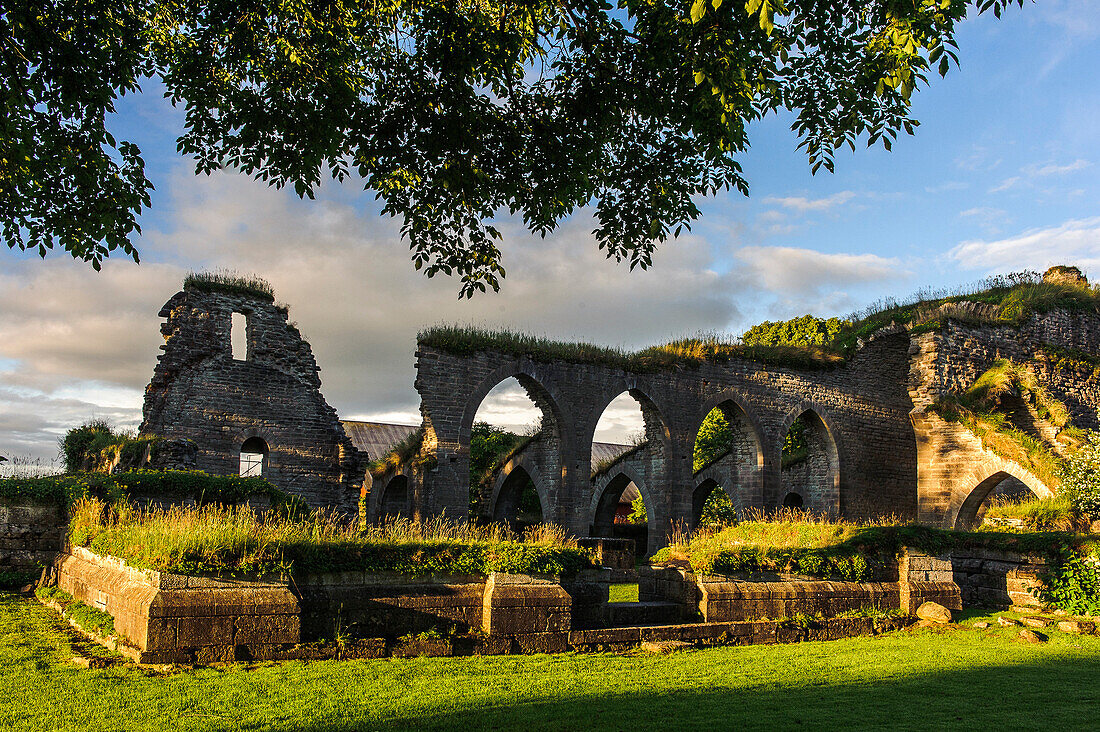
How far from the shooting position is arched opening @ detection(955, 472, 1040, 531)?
863 inches

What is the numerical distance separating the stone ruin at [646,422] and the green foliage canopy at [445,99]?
34.5 ft

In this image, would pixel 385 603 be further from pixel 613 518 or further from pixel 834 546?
pixel 613 518

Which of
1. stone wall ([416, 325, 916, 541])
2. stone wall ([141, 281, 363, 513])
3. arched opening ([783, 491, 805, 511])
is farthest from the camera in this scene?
arched opening ([783, 491, 805, 511])

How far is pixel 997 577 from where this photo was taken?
1191 centimetres

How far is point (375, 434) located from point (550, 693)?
41.6 metres

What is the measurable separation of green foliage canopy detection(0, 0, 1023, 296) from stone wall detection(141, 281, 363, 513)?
10.9 meters

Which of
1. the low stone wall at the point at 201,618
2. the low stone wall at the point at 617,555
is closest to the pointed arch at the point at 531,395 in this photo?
the low stone wall at the point at 617,555

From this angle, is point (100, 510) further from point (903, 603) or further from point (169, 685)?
point (903, 603)

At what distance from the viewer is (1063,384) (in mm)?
24297

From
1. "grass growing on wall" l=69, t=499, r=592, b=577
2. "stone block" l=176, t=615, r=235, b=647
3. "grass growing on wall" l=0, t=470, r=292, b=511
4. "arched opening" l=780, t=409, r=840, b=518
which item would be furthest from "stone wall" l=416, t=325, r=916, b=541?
"stone block" l=176, t=615, r=235, b=647

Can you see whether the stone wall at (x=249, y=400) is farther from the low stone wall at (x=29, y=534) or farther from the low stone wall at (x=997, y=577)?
the low stone wall at (x=997, y=577)

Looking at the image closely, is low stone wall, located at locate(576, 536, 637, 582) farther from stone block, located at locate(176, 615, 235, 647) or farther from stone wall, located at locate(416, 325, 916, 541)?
stone wall, located at locate(416, 325, 916, 541)

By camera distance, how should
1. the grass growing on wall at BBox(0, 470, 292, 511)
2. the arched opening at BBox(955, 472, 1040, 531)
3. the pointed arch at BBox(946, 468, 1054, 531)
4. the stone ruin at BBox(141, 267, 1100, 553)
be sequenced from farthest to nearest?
the arched opening at BBox(955, 472, 1040, 531) → the pointed arch at BBox(946, 468, 1054, 531) → the stone ruin at BBox(141, 267, 1100, 553) → the grass growing on wall at BBox(0, 470, 292, 511)

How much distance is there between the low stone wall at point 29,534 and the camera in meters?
10.3
